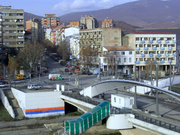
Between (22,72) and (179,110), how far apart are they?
37885mm

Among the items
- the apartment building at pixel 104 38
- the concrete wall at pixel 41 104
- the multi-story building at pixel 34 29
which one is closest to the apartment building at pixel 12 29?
the apartment building at pixel 104 38

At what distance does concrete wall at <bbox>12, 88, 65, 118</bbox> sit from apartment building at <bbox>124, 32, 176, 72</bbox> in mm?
30588

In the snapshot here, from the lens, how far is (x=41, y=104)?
29.8 m

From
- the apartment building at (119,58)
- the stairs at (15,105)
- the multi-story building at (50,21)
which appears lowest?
the stairs at (15,105)

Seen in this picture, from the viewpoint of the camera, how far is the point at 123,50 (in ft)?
188

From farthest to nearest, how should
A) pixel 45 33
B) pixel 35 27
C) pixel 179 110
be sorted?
1. pixel 45 33
2. pixel 35 27
3. pixel 179 110

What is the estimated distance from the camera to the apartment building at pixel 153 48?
57.8 meters

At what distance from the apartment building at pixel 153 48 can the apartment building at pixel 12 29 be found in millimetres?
26704

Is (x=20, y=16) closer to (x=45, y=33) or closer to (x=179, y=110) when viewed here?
(x=179, y=110)

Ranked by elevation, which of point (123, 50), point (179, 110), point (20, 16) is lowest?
point (179, 110)

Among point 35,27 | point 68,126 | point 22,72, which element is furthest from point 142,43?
point 35,27

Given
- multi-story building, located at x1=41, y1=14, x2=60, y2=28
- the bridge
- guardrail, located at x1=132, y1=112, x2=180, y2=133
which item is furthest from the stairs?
multi-story building, located at x1=41, y1=14, x2=60, y2=28

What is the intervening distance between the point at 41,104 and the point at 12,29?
39.3m

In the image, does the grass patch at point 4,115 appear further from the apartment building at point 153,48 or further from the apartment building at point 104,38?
the apartment building at point 104,38
